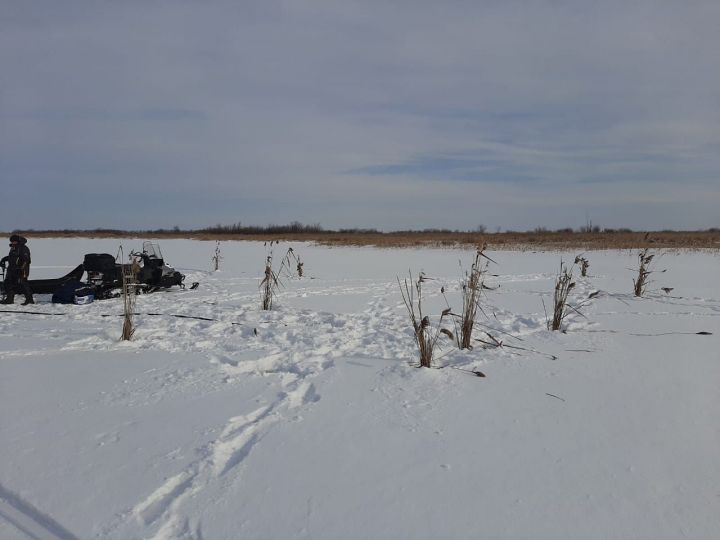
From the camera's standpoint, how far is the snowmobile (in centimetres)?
743

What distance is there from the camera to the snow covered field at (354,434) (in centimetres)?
197

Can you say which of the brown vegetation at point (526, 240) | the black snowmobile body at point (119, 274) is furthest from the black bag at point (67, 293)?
the brown vegetation at point (526, 240)

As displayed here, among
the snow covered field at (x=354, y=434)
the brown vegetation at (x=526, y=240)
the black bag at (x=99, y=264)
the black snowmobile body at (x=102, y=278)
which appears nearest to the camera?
the snow covered field at (x=354, y=434)

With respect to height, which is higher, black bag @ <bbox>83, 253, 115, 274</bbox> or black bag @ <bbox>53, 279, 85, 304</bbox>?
black bag @ <bbox>83, 253, 115, 274</bbox>

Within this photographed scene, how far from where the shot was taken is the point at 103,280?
7934mm

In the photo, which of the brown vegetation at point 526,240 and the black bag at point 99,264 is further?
the brown vegetation at point 526,240

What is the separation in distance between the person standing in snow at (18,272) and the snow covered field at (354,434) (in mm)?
2445

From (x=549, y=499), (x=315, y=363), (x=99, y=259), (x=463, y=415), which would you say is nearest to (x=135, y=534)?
(x=549, y=499)

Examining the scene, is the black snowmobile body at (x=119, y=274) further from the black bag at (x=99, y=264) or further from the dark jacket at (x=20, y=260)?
the dark jacket at (x=20, y=260)

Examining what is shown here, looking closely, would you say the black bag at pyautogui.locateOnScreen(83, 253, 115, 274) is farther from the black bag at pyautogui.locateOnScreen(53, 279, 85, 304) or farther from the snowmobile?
the black bag at pyautogui.locateOnScreen(53, 279, 85, 304)

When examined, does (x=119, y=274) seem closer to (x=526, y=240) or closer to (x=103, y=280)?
(x=103, y=280)

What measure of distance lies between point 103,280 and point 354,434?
6556 millimetres

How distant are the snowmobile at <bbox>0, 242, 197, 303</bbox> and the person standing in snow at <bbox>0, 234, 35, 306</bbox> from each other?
176mm

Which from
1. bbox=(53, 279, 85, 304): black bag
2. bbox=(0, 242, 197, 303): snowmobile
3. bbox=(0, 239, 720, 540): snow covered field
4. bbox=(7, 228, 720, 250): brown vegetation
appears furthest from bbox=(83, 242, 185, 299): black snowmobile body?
bbox=(7, 228, 720, 250): brown vegetation
